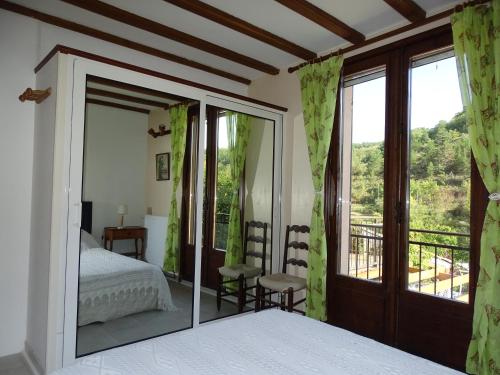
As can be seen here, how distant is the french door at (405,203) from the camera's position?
2.45 m

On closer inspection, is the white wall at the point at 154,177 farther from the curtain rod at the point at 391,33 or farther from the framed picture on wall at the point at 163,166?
the curtain rod at the point at 391,33

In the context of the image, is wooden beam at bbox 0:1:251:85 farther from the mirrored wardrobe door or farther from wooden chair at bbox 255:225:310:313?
wooden chair at bbox 255:225:310:313

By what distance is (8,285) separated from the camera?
253cm

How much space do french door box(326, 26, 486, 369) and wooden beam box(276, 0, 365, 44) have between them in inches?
7.7

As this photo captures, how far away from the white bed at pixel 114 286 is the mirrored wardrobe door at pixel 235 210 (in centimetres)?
45

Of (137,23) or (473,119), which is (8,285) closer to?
(137,23)

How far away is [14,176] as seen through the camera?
256cm

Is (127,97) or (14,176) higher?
(127,97)

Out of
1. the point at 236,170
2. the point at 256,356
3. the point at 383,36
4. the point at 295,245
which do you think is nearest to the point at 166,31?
the point at 236,170

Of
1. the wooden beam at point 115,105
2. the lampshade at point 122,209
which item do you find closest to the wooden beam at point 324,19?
the wooden beam at point 115,105

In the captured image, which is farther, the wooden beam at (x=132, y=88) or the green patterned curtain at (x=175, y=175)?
the green patterned curtain at (x=175, y=175)

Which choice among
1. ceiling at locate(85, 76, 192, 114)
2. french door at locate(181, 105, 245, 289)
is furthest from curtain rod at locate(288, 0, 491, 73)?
ceiling at locate(85, 76, 192, 114)

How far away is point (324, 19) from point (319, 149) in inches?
42.5

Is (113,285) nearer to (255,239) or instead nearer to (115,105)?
(115,105)
